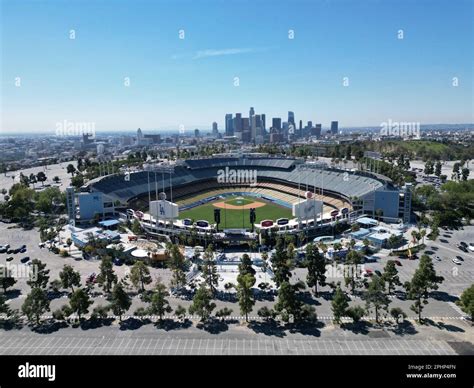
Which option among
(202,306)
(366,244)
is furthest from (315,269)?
(366,244)

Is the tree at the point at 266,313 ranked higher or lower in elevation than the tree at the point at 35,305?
lower

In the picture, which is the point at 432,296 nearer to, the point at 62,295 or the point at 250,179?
the point at 62,295

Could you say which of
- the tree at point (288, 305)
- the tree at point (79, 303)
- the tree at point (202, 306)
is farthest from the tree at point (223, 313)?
the tree at point (79, 303)

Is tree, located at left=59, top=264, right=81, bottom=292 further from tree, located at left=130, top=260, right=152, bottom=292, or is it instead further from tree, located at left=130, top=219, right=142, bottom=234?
tree, located at left=130, top=219, right=142, bottom=234

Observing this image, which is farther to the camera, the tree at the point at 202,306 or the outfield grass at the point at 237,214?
the outfield grass at the point at 237,214

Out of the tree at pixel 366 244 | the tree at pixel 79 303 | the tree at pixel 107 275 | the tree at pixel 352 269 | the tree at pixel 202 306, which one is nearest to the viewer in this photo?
the tree at pixel 202 306

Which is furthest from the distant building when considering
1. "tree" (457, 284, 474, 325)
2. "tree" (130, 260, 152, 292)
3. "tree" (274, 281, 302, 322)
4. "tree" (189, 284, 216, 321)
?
"tree" (457, 284, 474, 325)

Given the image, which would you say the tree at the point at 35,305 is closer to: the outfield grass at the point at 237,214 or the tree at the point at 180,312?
the tree at the point at 180,312

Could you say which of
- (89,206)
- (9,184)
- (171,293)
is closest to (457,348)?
(171,293)

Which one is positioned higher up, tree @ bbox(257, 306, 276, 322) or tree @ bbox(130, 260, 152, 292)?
tree @ bbox(130, 260, 152, 292)
